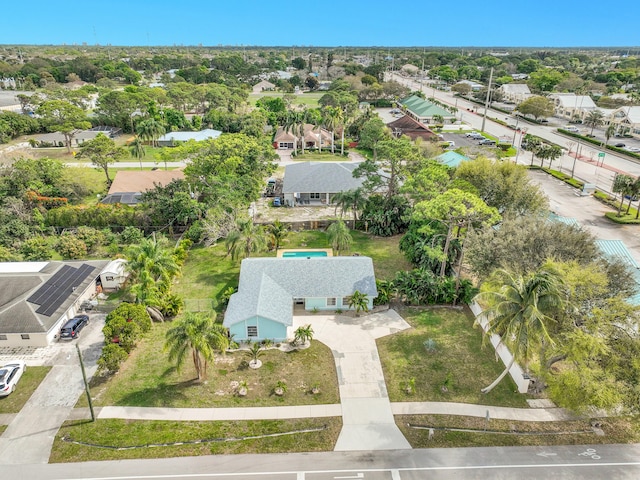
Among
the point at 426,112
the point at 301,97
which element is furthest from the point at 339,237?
the point at 301,97

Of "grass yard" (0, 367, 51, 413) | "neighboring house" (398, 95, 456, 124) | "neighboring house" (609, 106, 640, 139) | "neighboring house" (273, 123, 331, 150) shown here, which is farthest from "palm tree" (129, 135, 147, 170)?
"neighboring house" (609, 106, 640, 139)

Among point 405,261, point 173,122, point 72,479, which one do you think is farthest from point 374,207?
point 173,122

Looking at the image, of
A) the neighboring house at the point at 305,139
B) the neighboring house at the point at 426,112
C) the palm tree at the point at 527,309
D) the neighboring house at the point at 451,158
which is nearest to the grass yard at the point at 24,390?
the palm tree at the point at 527,309

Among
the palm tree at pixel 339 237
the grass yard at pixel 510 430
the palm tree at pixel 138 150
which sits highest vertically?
the palm tree at pixel 138 150

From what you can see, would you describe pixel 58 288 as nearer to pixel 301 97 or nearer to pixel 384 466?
pixel 384 466

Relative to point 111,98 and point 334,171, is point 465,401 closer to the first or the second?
point 334,171

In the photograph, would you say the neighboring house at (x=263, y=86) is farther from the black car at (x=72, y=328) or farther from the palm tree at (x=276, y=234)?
the black car at (x=72, y=328)

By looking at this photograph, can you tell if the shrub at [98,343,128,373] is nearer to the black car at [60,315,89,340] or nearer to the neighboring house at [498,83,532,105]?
the black car at [60,315,89,340]
